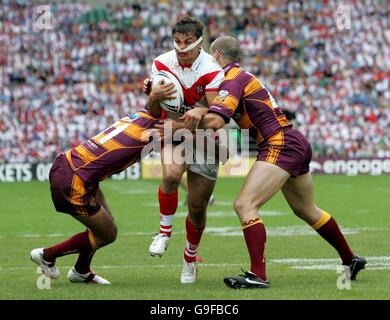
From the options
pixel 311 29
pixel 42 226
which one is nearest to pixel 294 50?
pixel 311 29

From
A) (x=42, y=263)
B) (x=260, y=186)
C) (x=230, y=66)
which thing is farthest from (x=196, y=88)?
(x=42, y=263)

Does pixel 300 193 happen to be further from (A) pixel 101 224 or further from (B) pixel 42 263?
(B) pixel 42 263

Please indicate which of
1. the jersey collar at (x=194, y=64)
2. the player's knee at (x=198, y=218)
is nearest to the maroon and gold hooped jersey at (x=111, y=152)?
the jersey collar at (x=194, y=64)

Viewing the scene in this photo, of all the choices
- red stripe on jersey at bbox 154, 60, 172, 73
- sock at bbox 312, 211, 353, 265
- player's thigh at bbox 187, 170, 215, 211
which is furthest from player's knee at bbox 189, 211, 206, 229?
red stripe on jersey at bbox 154, 60, 172, 73

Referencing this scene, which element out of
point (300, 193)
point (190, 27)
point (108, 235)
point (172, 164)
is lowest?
point (108, 235)

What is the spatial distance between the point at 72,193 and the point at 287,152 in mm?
1840

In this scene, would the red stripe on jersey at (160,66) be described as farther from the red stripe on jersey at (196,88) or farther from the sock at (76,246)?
the sock at (76,246)

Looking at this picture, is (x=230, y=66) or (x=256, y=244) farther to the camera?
(x=230, y=66)

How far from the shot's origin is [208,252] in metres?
11.6

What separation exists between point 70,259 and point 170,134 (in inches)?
121

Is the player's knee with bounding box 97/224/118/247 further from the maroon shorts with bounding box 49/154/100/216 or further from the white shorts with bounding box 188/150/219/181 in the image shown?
the white shorts with bounding box 188/150/219/181

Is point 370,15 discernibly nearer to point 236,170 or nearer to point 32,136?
point 236,170

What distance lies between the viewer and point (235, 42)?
339 inches

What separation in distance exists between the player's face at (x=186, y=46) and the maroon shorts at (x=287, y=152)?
37.4 inches
